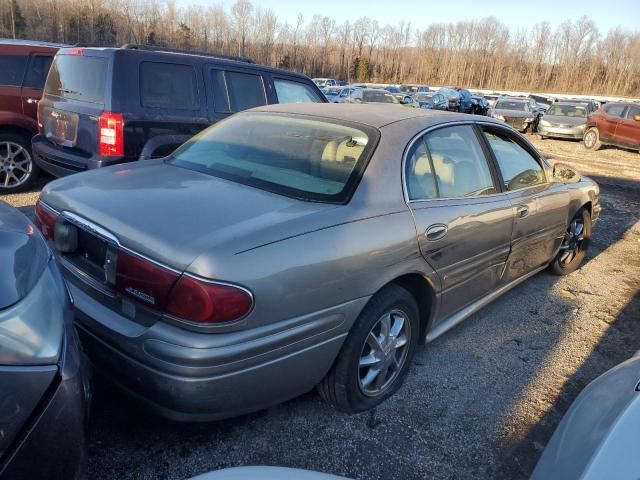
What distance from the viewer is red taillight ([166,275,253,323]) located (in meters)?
1.91

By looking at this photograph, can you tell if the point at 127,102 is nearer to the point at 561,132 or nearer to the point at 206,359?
the point at 206,359

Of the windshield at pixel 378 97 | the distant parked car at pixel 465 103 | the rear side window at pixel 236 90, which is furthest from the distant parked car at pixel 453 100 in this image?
the rear side window at pixel 236 90

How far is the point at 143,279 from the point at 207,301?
330mm

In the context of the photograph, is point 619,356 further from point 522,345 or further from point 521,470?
point 521,470

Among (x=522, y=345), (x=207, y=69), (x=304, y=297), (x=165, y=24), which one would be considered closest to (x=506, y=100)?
(x=207, y=69)

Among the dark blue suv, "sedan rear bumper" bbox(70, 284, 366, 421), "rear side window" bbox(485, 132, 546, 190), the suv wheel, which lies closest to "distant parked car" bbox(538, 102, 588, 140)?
the dark blue suv

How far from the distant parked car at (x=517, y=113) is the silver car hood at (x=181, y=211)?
20.7 m

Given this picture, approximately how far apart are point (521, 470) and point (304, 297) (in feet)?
4.55

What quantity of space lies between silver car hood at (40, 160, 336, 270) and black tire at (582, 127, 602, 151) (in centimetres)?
1748

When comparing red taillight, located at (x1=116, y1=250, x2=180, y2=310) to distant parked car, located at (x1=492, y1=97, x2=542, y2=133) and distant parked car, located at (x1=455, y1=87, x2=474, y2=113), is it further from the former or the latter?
distant parked car, located at (x1=455, y1=87, x2=474, y2=113)

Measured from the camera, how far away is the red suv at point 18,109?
637 cm

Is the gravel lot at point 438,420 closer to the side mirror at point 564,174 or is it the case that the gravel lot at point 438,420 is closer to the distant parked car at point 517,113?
the side mirror at point 564,174

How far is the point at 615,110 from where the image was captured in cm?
1614

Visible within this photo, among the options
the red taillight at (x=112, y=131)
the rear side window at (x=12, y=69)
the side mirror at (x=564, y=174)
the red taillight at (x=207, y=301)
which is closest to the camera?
the red taillight at (x=207, y=301)
